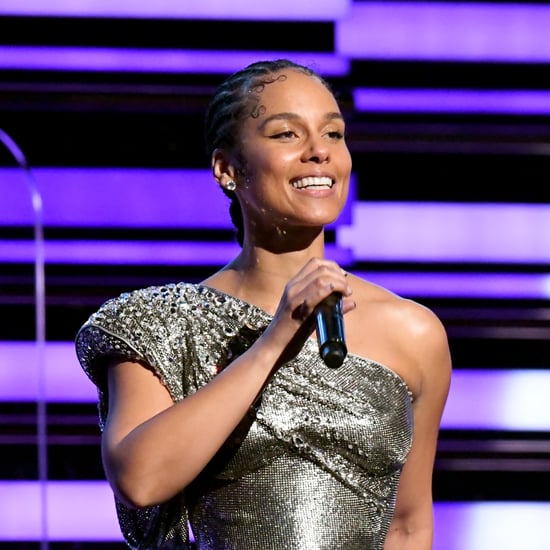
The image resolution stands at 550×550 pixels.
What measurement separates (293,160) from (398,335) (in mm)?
314

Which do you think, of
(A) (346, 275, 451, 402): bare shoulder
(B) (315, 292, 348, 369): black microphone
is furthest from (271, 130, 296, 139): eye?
(B) (315, 292, 348, 369): black microphone

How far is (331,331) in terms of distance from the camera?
1.20 m

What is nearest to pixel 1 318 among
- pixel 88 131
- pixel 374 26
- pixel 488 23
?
pixel 88 131

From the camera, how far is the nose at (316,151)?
152 centimetres

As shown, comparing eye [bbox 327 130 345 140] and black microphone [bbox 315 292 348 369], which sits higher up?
eye [bbox 327 130 345 140]

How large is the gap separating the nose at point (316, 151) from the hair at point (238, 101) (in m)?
0.10

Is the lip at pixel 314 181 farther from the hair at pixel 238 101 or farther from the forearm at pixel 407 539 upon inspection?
the forearm at pixel 407 539

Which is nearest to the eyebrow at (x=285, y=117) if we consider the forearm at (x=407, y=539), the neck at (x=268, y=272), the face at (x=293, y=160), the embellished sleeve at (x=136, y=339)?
the face at (x=293, y=160)

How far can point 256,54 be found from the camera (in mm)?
2389

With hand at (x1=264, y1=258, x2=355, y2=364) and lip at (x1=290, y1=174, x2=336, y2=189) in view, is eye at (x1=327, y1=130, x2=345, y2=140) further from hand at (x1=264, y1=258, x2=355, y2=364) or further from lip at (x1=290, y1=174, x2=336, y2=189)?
hand at (x1=264, y1=258, x2=355, y2=364)

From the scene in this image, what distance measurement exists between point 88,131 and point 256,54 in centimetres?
40

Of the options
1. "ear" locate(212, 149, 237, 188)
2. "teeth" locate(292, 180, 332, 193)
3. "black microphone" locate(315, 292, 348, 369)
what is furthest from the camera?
"ear" locate(212, 149, 237, 188)

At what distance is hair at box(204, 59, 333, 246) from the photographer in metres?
1.60

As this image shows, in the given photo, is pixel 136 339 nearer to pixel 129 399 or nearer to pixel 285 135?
pixel 129 399
